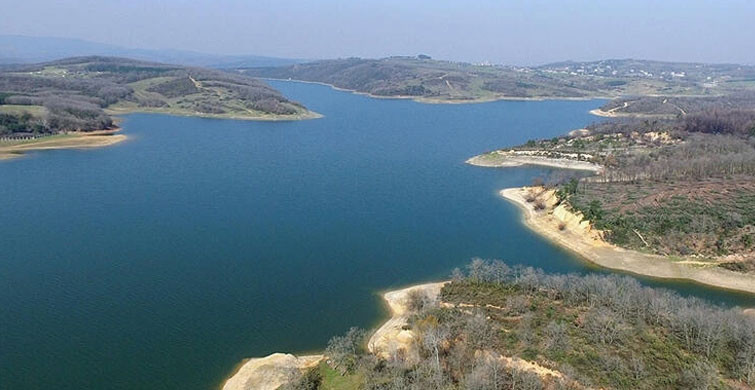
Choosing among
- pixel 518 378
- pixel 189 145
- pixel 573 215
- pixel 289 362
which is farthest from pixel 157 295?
pixel 189 145

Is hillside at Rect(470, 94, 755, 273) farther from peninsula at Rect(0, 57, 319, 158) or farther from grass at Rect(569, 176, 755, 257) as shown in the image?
peninsula at Rect(0, 57, 319, 158)

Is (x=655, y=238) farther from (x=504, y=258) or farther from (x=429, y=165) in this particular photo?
(x=429, y=165)

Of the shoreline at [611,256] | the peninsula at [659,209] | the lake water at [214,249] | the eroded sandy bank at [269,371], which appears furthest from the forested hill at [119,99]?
the eroded sandy bank at [269,371]

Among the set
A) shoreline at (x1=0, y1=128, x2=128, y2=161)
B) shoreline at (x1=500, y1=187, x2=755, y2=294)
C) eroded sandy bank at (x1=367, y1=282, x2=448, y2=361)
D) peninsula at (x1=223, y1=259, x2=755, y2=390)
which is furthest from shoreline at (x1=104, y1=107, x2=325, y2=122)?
peninsula at (x1=223, y1=259, x2=755, y2=390)

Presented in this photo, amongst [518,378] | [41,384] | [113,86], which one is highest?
[113,86]

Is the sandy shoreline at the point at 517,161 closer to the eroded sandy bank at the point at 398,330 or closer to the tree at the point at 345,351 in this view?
the eroded sandy bank at the point at 398,330

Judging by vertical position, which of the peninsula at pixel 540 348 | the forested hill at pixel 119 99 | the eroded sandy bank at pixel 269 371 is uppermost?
the forested hill at pixel 119 99
